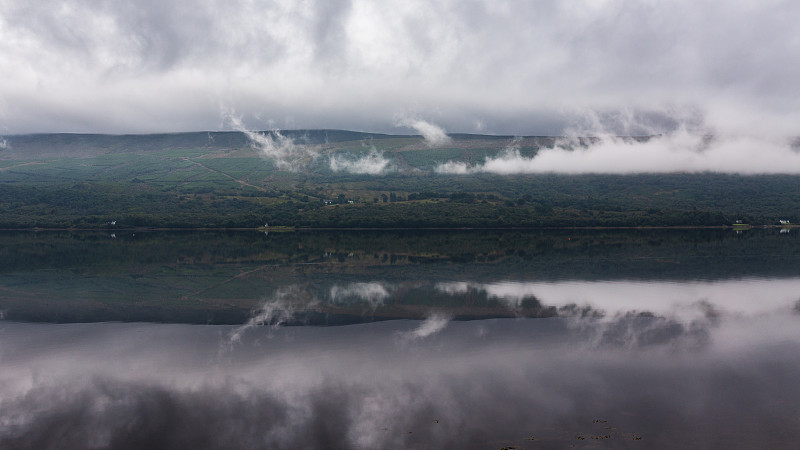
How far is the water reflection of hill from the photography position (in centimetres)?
3694

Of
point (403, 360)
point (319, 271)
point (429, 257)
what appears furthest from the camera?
point (429, 257)

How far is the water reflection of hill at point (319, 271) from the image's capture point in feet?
121

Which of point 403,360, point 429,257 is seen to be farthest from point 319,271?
point 403,360

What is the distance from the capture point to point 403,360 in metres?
24.6

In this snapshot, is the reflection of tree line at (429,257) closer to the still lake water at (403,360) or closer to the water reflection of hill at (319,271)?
the water reflection of hill at (319,271)

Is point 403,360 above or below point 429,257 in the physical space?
above

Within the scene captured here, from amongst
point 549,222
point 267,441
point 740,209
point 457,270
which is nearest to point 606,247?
point 457,270

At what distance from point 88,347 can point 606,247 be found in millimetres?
71922

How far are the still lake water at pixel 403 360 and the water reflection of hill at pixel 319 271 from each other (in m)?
0.47

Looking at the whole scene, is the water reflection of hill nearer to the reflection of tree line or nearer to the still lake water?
the reflection of tree line

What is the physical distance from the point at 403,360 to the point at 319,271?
33596 millimetres

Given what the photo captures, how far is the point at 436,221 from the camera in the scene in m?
131

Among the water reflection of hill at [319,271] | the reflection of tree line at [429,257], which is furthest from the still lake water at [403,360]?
the reflection of tree line at [429,257]

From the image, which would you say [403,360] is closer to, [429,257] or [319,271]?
[319,271]
